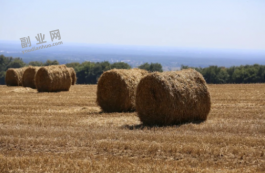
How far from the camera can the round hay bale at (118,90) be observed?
46.2ft

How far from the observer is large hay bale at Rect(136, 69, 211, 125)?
10.6m

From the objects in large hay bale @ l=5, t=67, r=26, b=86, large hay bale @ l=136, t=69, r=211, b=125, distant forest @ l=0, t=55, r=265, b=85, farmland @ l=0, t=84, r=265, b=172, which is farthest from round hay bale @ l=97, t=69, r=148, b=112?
distant forest @ l=0, t=55, r=265, b=85

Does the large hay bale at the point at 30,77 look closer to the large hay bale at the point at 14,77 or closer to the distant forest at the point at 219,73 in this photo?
the large hay bale at the point at 14,77

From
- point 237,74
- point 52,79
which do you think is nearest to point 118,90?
point 52,79

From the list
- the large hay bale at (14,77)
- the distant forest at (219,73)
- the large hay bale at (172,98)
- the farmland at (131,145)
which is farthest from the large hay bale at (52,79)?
the distant forest at (219,73)

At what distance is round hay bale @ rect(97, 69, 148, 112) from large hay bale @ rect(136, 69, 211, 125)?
2.66 metres

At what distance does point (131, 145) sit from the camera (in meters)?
7.80

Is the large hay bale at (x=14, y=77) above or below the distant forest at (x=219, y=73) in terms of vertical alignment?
above

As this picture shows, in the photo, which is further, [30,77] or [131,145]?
[30,77]

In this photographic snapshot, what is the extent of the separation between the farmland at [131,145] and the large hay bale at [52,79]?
1168 centimetres

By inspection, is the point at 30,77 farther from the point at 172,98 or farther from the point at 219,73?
the point at 219,73

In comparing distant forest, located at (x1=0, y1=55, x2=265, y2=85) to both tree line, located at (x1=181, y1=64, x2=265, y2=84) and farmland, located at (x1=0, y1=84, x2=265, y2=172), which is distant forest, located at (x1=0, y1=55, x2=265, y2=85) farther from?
farmland, located at (x1=0, y1=84, x2=265, y2=172)

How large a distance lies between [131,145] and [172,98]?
10.2ft

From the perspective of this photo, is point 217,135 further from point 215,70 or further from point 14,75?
point 215,70
